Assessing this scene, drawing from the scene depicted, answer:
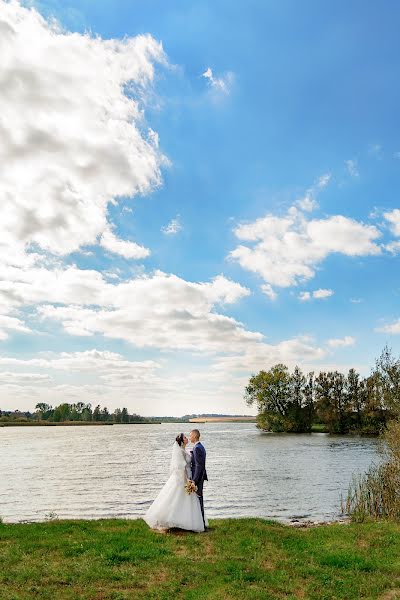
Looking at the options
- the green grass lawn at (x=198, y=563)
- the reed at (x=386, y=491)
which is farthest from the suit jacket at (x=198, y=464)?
the reed at (x=386, y=491)

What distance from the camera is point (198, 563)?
12.8 meters

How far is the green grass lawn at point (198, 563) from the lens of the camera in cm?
1095

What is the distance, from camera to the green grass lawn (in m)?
10.9

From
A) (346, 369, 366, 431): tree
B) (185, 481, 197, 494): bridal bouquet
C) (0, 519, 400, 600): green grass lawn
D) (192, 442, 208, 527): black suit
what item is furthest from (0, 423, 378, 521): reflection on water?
(346, 369, 366, 431): tree

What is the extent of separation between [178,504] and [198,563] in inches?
133

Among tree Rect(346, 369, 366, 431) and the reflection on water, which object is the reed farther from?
tree Rect(346, 369, 366, 431)

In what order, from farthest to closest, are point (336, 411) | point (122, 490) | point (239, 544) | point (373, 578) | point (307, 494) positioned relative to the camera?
point (336, 411) → point (122, 490) → point (307, 494) → point (239, 544) → point (373, 578)

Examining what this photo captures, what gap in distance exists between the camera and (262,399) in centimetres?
12975

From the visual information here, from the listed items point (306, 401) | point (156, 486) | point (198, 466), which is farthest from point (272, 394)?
point (198, 466)

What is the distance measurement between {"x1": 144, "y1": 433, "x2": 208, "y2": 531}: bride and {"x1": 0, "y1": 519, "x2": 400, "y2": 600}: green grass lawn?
40 cm

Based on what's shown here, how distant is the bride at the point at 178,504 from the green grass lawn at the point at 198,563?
40cm

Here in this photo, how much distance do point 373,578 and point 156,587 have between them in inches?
211

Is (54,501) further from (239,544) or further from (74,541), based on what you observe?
(239,544)

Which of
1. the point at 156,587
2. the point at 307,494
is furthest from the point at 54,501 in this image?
the point at 156,587
